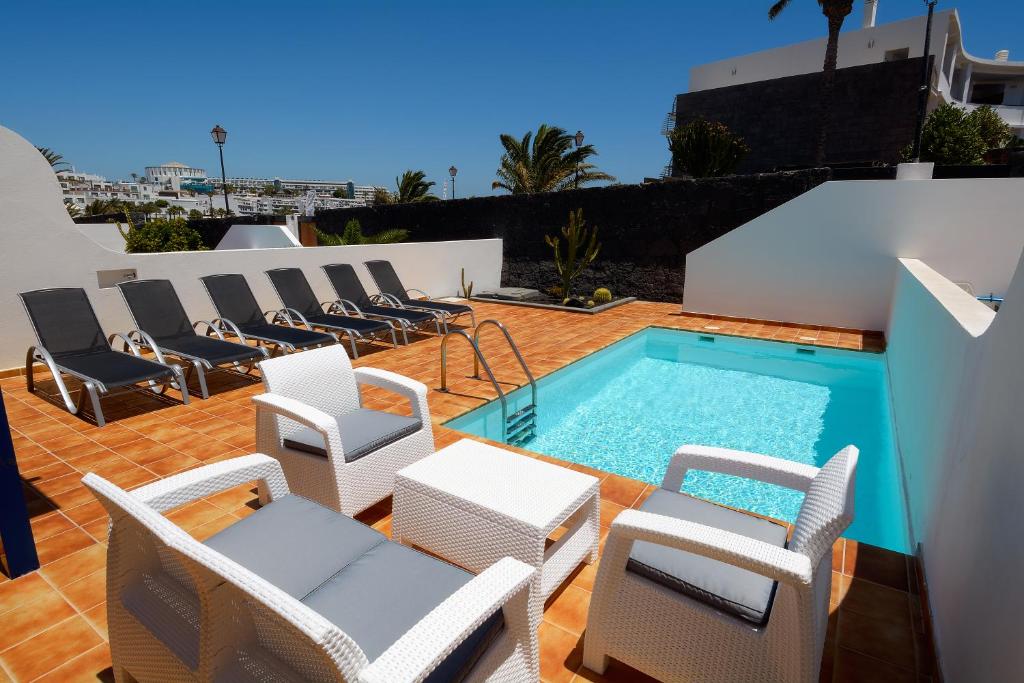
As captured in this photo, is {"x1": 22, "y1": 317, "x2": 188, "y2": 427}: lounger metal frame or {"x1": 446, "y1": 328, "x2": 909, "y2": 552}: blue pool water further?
{"x1": 22, "y1": 317, "x2": 188, "y2": 427}: lounger metal frame

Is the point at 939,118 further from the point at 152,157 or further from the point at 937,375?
the point at 152,157

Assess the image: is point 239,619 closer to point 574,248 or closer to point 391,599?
point 391,599

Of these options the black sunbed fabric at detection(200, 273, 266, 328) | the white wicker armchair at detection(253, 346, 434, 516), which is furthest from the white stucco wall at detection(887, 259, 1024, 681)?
the black sunbed fabric at detection(200, 273, 266, 328)

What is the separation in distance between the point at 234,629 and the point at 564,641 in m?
1.32

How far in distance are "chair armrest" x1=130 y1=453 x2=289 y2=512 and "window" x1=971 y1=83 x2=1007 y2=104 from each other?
169ft

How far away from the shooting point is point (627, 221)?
11906 millimetres

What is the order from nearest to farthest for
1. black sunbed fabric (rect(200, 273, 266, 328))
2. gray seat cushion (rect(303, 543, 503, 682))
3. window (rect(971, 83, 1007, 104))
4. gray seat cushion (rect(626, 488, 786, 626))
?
gray seat cushion (rect(303, 543, 503, 682)) → gray seat cushion (rect(626, 488, 786, 626)) → black sunbed fabric (rect(200, 273, 266, 328)) → window (rect(971, 83, 1007, 104))

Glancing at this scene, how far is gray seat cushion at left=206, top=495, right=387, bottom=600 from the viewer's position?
1.77m

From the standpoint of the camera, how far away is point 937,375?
3.47 m

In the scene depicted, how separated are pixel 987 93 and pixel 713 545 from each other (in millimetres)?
52434

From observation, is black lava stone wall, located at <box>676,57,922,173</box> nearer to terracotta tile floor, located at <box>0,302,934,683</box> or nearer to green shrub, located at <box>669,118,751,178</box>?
green shrub, located at <box>669,118,751,178</box>

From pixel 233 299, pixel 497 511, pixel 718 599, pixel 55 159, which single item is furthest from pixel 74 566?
pixel 55 159

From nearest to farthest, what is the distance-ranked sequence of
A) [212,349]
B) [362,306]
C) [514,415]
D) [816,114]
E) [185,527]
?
1. [185,527]
2. [514,415]
3. [212,349]
4. [362,306]
5. [816,114]

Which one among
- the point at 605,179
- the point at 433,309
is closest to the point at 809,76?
the point at 605,179
